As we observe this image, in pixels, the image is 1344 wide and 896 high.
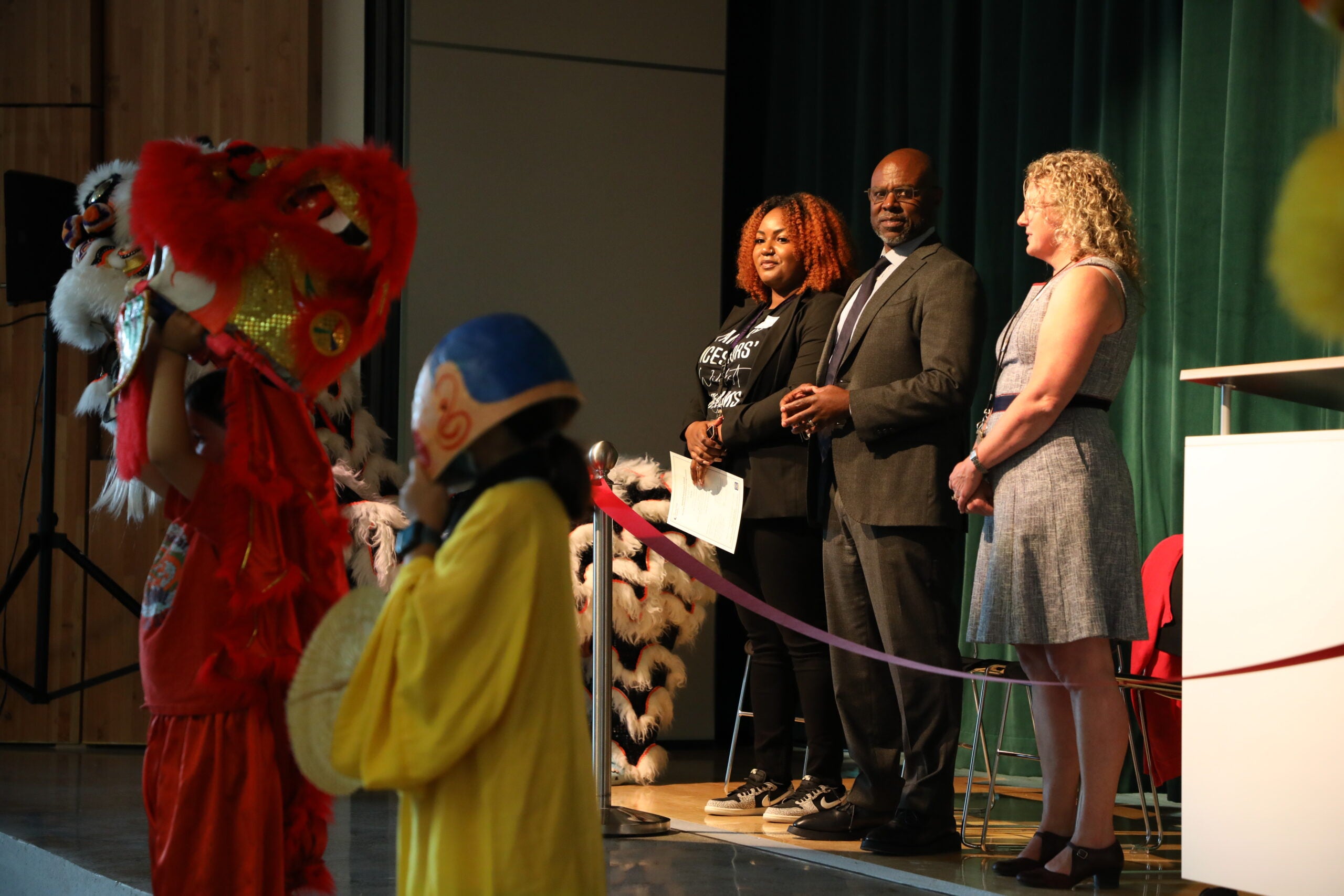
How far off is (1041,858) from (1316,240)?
2.25m

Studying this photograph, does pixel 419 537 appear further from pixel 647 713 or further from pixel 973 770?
pixel 647 713

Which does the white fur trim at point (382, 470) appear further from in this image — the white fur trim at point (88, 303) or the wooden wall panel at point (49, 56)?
the white fur trim at point (88, 303)

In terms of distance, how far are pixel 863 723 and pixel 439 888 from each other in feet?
6.56

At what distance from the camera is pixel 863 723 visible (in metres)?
3.19

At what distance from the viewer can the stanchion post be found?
3307 millimetres

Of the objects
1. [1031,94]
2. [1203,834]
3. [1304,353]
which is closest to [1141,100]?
[1031,94]

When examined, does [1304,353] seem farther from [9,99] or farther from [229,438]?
[9,99]

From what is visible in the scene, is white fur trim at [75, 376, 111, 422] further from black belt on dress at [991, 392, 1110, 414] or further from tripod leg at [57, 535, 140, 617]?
black belt on dress at [991, 392, 1110, 414]

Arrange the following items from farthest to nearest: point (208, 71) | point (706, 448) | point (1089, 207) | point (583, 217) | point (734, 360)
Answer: point (583, 217)
point (208, 71)
point (734, 360)
point (706, 448)
point (1089, 207)

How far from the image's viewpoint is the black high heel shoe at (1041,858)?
2723mm

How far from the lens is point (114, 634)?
17.1 feet

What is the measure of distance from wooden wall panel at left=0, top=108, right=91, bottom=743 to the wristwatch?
4282 mm

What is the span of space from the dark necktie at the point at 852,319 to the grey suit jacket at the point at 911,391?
2 cm

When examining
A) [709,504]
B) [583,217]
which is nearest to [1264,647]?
[709,504]
